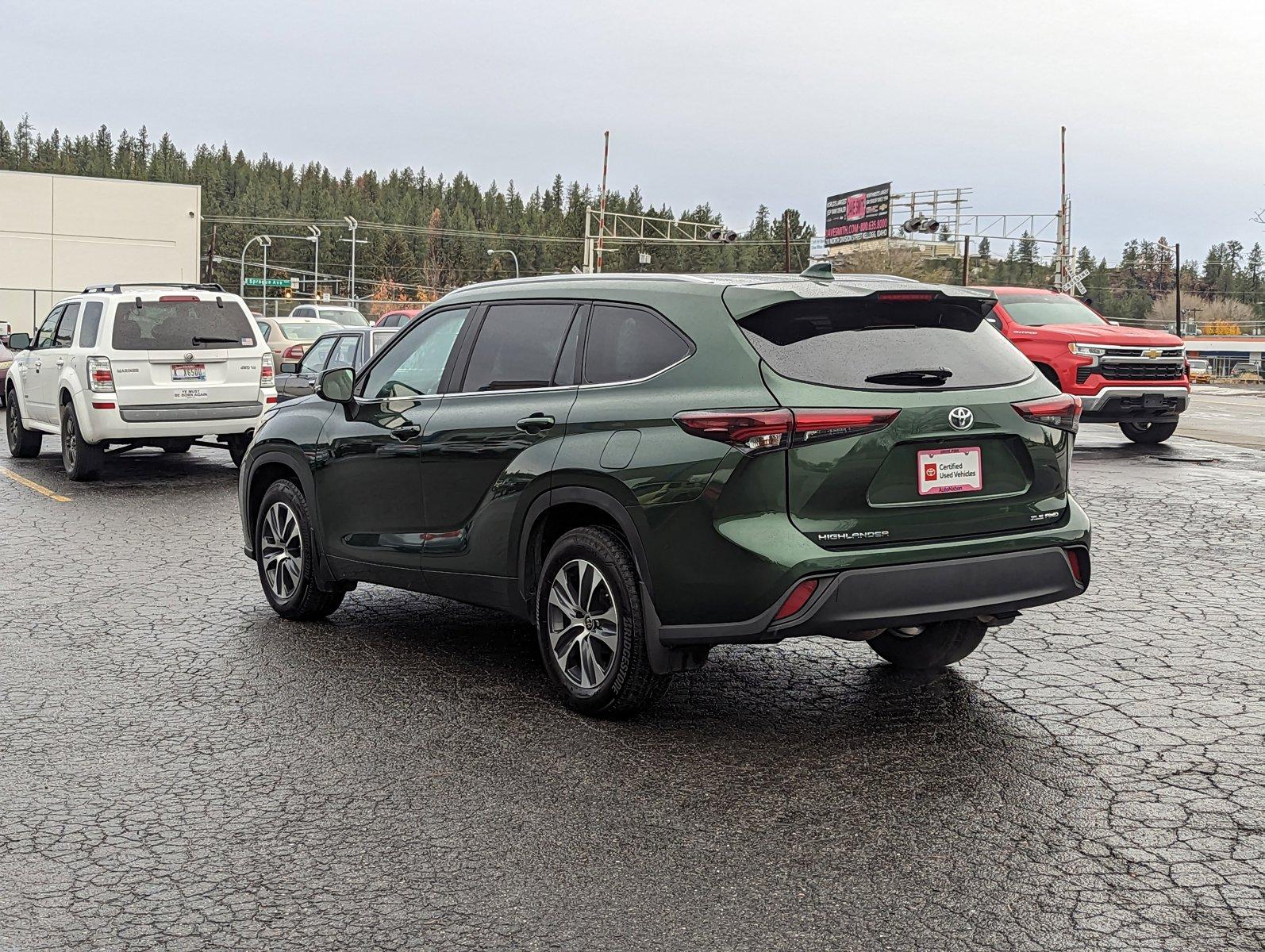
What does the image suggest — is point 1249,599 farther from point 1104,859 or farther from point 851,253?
point 851,253

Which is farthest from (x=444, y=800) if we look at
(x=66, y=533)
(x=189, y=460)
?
(x=189, y=460)

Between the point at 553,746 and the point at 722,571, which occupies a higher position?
the point at 722,571

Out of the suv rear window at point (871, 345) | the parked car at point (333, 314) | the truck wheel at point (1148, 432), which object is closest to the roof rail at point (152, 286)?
the suv rear window at point (871, 345)

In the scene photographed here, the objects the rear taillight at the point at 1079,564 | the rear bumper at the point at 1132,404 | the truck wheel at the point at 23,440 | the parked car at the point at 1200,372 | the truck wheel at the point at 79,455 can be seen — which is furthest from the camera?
the parked car at the point at 1200,372

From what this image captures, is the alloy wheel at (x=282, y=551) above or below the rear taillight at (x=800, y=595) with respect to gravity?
below

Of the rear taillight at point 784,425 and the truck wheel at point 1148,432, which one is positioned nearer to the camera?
the rear taillight at point 784,425

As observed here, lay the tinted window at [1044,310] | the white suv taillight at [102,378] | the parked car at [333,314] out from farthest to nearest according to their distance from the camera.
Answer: the parked car at [333,314], the tinted window at [1044,310], the white suv taillight at [102,378]

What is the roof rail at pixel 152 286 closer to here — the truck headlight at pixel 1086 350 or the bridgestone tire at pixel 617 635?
the bridgestone tire at pixel 617 635

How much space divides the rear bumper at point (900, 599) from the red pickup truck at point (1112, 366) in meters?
13.3

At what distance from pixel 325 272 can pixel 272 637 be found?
18410 centimetres

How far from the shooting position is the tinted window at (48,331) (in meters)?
16.5

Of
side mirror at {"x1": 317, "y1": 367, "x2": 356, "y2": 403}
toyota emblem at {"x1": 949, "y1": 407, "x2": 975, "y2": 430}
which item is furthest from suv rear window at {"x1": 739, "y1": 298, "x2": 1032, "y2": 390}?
side mirror at {"x1": 317, "y1": 367, "x2": 356, "y2": 403}

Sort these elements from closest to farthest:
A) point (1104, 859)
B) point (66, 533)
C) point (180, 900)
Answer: point (180, 900)
point (1104, 859)
point (66, 533)

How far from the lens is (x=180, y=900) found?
13.1ft
